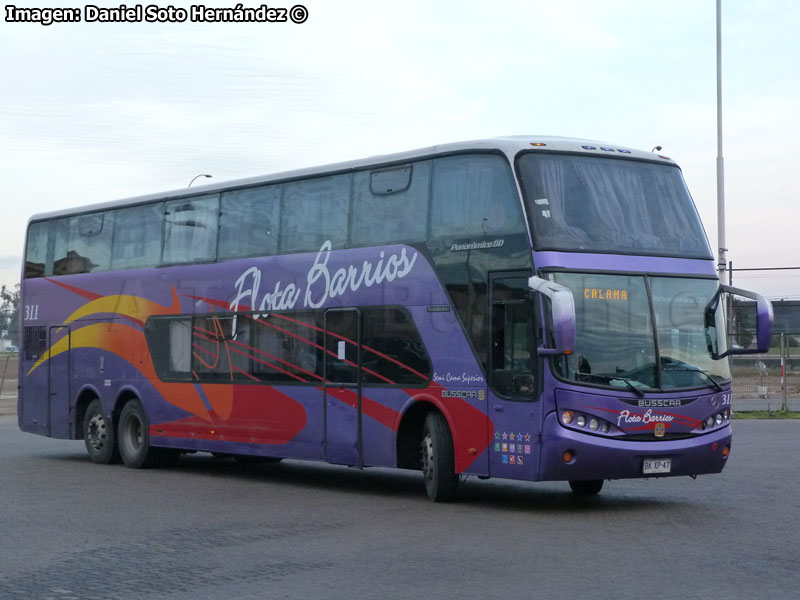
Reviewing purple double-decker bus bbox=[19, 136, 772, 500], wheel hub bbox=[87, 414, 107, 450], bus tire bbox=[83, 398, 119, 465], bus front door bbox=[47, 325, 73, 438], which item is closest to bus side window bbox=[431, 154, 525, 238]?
purple double-decker bus bbox=[19, 136, 772, 500]

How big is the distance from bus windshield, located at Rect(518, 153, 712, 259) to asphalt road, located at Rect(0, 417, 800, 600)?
2851 millimetres

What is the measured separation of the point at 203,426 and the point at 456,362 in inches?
229

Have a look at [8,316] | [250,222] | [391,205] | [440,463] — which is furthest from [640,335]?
[8,316]

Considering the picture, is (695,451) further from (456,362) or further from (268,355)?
(268,355)

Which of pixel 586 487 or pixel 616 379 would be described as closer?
pixel 616 379

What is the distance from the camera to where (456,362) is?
14.5m

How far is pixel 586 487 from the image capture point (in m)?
15.3

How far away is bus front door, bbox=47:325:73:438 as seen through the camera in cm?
2205

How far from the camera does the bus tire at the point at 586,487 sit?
15.3 m

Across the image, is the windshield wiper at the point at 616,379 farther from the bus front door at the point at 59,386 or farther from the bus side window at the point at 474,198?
the bus front door at the point at 59,386

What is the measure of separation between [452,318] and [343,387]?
2.27 m

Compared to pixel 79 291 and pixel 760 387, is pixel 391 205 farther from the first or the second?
pixel 760 387

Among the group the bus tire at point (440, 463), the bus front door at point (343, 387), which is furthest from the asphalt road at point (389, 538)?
the bus front door at point (343, 387)

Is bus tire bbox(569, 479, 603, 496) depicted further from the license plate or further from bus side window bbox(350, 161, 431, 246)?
bus side window bbox(350, 161, 431, 246)
